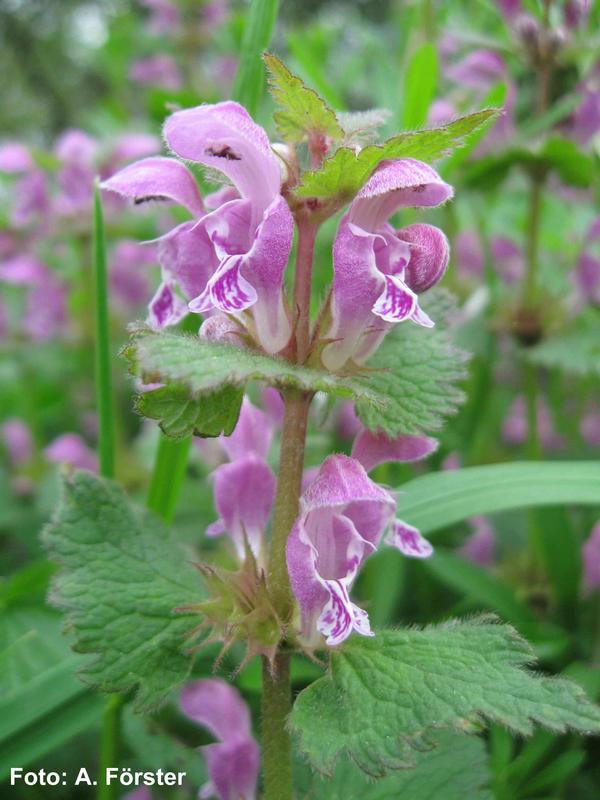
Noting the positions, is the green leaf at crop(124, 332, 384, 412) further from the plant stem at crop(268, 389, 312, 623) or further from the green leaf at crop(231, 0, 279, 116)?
the green leaf at crop(231, 0, 279, 116)

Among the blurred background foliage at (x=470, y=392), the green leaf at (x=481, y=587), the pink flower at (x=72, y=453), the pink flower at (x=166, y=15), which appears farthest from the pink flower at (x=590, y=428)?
the pink flower at (x=166, y=15)

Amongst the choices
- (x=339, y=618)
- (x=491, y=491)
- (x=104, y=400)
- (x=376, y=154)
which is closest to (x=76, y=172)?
(x=104, y=400)

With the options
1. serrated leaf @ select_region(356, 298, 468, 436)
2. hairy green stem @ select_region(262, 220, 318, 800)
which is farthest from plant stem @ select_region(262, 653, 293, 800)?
serrated leaf @ select_region(356, 298, 468, 436)

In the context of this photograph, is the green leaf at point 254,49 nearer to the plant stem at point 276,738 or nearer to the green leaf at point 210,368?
the green leaf at point 210,368

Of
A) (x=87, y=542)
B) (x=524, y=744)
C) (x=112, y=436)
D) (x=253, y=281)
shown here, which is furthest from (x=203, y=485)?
(x=253, y=281)

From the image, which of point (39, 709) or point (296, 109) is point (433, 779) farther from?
point (296, 109)

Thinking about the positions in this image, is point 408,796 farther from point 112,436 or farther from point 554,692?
point 112,436
